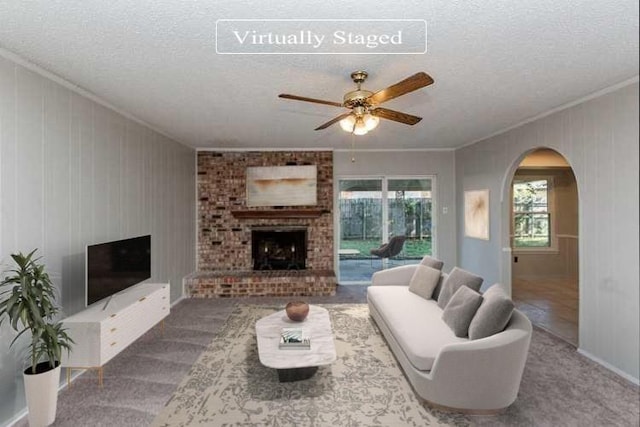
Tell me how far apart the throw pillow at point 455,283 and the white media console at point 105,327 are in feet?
9.31

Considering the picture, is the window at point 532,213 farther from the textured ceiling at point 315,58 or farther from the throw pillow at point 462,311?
the throw pillow at point 462,311

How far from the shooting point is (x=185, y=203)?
16.5 feet

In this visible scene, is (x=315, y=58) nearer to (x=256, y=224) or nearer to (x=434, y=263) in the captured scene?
(x=434, y=263)

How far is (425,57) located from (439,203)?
3.95 metres

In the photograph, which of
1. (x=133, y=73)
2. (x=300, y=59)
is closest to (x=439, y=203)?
(x=300, y=59)

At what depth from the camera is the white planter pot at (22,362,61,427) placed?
6.46 ft

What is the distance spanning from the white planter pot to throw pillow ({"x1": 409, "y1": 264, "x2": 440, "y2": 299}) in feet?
10.5

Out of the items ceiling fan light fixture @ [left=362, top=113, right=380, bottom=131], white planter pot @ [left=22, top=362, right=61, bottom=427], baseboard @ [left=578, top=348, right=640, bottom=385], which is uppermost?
ceiling fan light fixture @ [left=362, top=113, right=380, bottom=131]

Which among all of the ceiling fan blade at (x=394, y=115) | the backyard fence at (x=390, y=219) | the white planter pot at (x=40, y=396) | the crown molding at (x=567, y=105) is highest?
the crown molding at (x=567, y=105)

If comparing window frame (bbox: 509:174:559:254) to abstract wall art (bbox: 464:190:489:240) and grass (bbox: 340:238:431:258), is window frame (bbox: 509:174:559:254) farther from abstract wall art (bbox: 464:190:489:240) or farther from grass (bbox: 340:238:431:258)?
grass (bbox: 340:238:431:258)

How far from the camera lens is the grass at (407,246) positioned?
577 centimetres

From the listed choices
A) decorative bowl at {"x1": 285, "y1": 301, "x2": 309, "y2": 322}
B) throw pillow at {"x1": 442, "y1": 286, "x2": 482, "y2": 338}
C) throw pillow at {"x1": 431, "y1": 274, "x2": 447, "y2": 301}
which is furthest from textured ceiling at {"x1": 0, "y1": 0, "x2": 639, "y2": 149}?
decorative bowl at {"x1": 285, "y1": 301, "x2": 309, "y2": 322}

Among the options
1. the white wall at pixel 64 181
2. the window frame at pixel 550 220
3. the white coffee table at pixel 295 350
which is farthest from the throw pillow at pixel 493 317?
the window frame at pixel 550 220

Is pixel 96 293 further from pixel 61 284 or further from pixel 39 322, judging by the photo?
pixel 39 322
